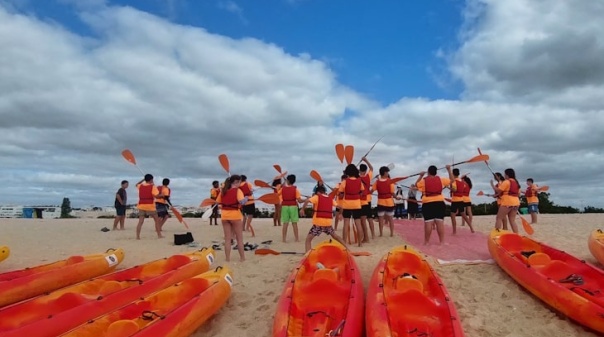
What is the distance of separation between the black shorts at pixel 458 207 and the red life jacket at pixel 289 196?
13.1ft

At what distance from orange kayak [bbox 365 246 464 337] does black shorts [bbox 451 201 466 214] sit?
206 inches

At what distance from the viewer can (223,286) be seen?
594 centimetres

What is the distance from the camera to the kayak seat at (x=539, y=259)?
265 inches

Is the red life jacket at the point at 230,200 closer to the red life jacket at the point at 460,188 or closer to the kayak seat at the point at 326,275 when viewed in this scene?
the kayak seat at the point at 326,275

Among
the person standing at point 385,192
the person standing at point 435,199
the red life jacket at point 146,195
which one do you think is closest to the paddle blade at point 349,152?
the person standing at point 385,192

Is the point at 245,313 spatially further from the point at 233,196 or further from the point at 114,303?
the point at 233,196

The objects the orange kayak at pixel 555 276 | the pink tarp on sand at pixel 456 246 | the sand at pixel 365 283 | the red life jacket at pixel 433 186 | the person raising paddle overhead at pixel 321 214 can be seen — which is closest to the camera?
the orange kayak at pixel 555 276

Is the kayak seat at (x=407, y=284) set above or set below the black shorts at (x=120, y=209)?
below

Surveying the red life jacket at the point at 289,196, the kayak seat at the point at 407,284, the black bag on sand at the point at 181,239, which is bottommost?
the kayak seat at the point at 407,284

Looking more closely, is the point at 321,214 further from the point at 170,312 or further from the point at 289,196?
the point at 170,312

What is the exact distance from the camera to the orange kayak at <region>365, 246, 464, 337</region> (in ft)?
14.9

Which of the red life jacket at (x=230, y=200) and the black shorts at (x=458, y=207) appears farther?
the black shorts at (x=458, y=207)

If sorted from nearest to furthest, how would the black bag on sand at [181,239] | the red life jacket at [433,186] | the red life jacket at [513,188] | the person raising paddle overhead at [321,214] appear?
the person raising paddle overhead at [321,214], the red life jacket at [433,186], the red life jacket at [513,188], the black bag on sand at [181,239]

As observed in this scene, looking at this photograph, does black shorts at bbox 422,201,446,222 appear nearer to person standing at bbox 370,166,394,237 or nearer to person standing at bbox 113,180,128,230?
person standing at bbox 370,166,394,237
